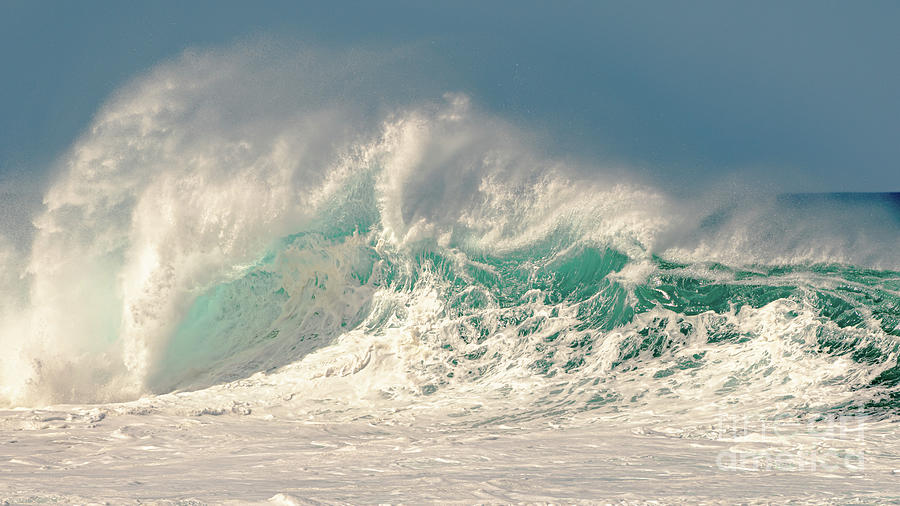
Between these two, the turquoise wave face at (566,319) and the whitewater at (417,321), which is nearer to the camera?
the whitewater at (417,321)

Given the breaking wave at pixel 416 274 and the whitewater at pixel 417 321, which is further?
the breaking wave at pixel 416 274

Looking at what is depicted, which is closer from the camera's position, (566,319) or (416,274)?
(566,319)

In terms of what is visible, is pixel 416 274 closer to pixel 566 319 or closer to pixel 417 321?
pixel 417 321

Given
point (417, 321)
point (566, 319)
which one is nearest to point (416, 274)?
point (417, 321)

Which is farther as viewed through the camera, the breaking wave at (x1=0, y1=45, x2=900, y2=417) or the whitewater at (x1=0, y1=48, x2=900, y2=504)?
the breaking wave at (x1=0, y1=45, x2=900, y2=417)
